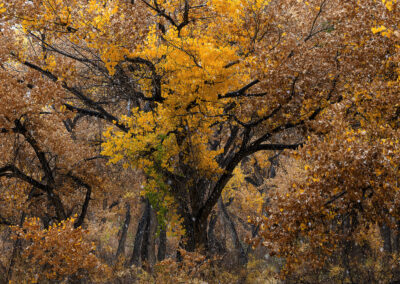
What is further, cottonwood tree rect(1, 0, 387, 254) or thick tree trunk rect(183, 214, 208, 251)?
thick tree trunk rect(183, 214, 208, 251)

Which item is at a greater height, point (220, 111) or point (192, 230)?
point (220, 111)

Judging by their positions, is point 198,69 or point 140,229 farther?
point 140,229

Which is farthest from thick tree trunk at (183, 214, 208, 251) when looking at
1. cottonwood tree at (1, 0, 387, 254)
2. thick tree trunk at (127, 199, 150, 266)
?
thick tree trunk at (127, 199, 150, 266)

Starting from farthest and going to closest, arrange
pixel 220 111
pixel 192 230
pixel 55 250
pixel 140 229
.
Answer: pixel 140 229
pixel 192 230
pixel 220 111
pixel 55 250

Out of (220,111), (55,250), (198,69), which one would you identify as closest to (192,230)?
(220,111)

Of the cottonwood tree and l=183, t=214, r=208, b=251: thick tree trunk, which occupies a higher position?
the cottonwood tree

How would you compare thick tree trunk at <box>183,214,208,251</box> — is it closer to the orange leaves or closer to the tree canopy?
the tree canopy

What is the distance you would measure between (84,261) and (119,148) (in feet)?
10.4

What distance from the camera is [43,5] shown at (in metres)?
10.7

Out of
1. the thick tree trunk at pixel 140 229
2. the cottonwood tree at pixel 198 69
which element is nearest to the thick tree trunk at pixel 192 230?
the cottonwood tree at pixel 198 69

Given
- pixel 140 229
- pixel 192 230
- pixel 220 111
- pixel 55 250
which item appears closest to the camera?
pixel 55 250

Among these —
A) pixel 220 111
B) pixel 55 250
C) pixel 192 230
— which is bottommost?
pixel 55 250

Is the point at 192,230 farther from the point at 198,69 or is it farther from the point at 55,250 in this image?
the point at 198,69

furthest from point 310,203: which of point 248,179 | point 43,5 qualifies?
point 248,179
